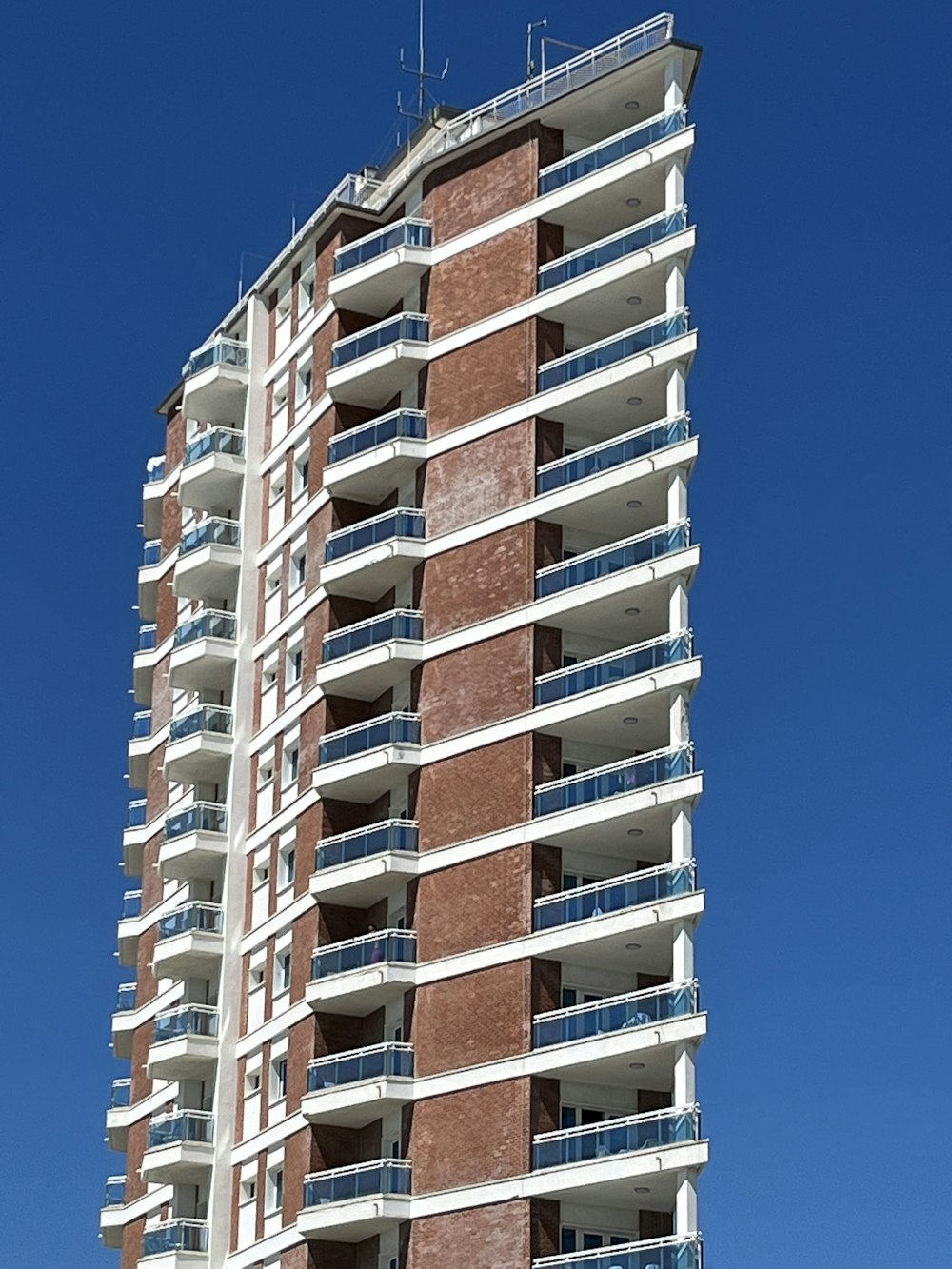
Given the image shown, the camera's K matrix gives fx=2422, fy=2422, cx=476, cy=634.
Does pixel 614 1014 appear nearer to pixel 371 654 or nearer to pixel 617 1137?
pixel 617 1137

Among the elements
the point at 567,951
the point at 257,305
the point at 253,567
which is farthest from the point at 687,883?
the point at 257,305

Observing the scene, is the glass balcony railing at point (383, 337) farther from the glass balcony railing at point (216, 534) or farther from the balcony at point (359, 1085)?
the balcony at point (359, 1085)

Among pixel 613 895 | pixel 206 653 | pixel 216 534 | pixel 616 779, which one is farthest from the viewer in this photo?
pixel 216 534

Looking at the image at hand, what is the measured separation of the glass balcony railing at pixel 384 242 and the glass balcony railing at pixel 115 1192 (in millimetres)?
30372

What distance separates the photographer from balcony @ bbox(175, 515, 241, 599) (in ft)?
255

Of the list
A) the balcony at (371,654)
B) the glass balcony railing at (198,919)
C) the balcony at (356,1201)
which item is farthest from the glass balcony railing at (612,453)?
the balcony at (356,1201)

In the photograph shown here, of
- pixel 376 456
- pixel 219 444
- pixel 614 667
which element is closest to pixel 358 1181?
pixel 614 667

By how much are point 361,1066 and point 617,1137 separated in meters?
8.23

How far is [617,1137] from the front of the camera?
188 feet

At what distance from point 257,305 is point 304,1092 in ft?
92.2

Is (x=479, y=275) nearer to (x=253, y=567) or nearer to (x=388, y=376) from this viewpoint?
(x=388, y=376)

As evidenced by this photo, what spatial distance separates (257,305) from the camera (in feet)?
264

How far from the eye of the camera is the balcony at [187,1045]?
72.1m

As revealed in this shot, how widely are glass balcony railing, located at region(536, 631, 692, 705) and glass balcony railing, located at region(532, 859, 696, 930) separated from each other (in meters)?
5.09
